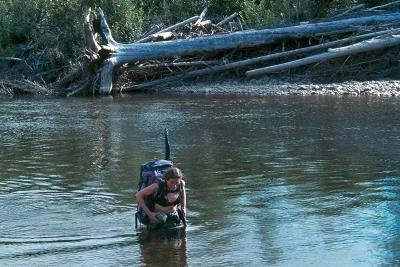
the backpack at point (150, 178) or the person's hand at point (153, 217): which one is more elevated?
the backpack at point (150, 178)

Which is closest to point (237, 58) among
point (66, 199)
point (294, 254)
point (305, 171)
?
point (305, 171)

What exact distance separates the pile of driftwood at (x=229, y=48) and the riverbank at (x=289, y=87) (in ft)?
1.33

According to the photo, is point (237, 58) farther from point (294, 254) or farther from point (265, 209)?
point (294, 254)

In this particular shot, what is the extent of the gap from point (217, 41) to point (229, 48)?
1.42ft

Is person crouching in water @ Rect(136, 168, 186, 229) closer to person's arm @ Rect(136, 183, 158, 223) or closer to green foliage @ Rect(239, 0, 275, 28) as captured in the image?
person's arm @ Rect(136, 183, 158, 223)

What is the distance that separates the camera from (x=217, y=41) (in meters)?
24.0

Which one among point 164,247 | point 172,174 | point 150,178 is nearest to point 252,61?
point 150,178

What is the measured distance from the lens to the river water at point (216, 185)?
25.4ft

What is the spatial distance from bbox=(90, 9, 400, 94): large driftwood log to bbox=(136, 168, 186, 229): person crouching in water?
50.0ft

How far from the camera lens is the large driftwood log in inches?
922

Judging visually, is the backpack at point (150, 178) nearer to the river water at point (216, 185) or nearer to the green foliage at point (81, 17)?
the river water at point (216, 185)

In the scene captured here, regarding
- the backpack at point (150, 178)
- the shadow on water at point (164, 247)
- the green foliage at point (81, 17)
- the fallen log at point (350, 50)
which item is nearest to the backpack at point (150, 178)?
the backpack at point (150, 178)

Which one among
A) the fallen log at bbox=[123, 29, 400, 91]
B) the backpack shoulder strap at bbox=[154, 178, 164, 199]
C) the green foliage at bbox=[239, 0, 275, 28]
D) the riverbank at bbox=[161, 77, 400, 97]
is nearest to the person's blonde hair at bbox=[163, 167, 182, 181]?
the backpack shoulder strap at bbox=[154, 178, 164, 199]

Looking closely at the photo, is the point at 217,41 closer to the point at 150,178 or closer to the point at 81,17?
the point at 81,17
